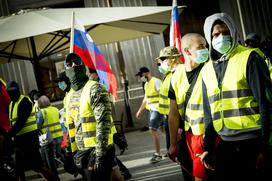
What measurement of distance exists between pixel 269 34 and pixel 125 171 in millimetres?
10173

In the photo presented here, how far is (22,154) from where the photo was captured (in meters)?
6.00

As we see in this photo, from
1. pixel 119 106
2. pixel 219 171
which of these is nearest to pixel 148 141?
pixel 119 106

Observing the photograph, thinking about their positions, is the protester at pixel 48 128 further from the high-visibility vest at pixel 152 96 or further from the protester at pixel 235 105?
the protester at pixel 235 105

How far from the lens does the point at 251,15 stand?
14234mm

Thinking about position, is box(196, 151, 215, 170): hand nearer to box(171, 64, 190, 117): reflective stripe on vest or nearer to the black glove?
box(171, 64, 190, 117): reflective stripe on vest

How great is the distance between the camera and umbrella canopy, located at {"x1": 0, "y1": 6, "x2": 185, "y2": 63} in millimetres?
6236

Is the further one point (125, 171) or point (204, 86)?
point (125, 171)

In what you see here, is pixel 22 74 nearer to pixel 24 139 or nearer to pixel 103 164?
pixel 24 139

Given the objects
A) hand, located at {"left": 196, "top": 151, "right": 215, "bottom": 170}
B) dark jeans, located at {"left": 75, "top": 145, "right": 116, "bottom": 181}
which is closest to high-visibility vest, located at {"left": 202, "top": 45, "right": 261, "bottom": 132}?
hand, located at {"left": 196, "top": 151, "right": 215, "bottom": 170}

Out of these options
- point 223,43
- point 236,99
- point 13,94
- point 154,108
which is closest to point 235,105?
point 236,99

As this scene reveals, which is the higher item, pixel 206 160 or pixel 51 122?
pixel 51 122

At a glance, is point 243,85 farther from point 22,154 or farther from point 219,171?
point 22,154

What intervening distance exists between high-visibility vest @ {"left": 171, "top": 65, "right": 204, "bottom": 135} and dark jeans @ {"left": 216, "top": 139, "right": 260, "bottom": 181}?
0.63 meters

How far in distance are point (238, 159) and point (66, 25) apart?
13.8 ft
